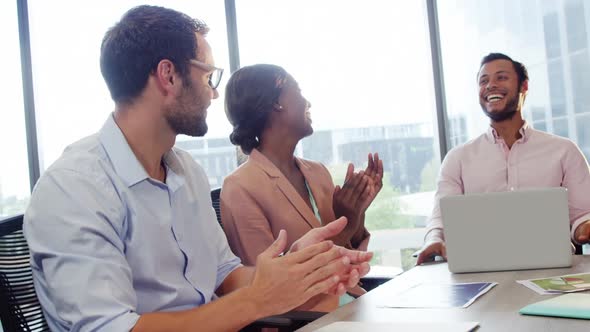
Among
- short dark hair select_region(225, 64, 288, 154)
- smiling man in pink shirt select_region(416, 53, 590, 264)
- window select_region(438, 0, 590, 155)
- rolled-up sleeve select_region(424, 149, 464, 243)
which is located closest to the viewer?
short dark hair select_region(225, 64, 288, 154)

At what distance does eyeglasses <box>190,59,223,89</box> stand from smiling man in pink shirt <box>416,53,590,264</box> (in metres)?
1.40

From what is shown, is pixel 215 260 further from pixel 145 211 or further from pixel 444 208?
pixel 444 208

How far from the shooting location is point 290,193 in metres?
2.38

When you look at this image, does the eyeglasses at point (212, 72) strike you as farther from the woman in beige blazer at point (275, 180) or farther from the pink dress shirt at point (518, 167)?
the pink dress shirt at point (518, 167)

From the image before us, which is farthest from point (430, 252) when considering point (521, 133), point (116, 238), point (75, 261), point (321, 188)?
point (75, 261)

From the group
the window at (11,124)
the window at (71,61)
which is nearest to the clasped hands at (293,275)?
the window at (71,61)

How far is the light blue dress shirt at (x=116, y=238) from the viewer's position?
1.28 meters

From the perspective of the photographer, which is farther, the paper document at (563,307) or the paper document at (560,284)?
the paper document at (560,284)

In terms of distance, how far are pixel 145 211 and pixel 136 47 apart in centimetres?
46

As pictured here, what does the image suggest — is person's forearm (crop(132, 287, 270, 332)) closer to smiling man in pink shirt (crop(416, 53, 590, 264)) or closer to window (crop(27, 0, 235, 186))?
smiling man in pink shirt (crop(416, 53, 590, 264))

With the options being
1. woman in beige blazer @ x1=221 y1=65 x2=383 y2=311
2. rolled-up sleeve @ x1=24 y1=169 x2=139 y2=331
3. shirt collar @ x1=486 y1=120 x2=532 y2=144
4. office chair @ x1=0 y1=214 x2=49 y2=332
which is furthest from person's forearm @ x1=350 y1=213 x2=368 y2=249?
office chair @ x1=0 y1=214 x2=49 y2=332

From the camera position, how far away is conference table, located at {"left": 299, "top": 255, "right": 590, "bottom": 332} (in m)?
1.22

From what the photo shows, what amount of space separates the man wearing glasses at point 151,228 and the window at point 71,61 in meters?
2.74

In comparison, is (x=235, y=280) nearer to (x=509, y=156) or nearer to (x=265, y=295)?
(x=265, y=295)
